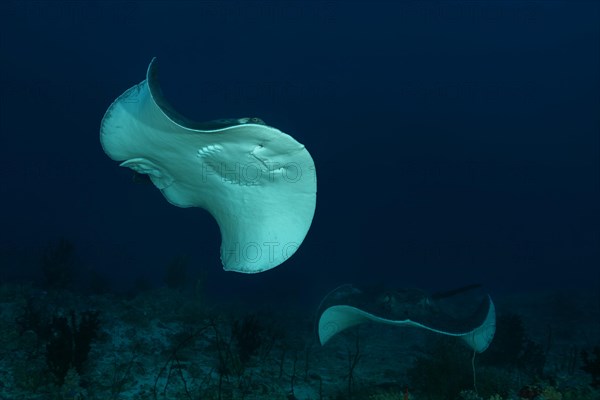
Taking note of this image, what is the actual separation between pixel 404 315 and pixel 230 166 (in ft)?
10.6

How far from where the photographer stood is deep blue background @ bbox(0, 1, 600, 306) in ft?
182

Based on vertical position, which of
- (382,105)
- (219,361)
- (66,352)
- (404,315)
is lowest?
(219,361)

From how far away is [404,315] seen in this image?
16.8ft

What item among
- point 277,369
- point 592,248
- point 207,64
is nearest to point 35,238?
point 277,369

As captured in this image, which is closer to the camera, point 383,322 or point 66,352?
point 66,352

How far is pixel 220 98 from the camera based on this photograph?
75.4m

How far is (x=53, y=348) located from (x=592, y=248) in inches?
4119

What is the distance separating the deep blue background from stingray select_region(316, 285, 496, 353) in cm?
4476

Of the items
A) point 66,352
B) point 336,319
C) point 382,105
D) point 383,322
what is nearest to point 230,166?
point 66,352

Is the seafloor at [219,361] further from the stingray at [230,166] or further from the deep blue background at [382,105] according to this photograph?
the deep blue background at [382,105]

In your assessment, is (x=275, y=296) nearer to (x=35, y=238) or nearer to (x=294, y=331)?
(x=294, y=331)

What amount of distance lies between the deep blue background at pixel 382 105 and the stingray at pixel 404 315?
44758 mm

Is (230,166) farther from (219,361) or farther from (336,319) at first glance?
(336,319)

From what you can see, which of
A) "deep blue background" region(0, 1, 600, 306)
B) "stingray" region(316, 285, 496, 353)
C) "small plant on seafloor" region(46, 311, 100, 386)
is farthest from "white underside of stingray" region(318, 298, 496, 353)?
"deep blue background" region(0, 1, 600, 306)
